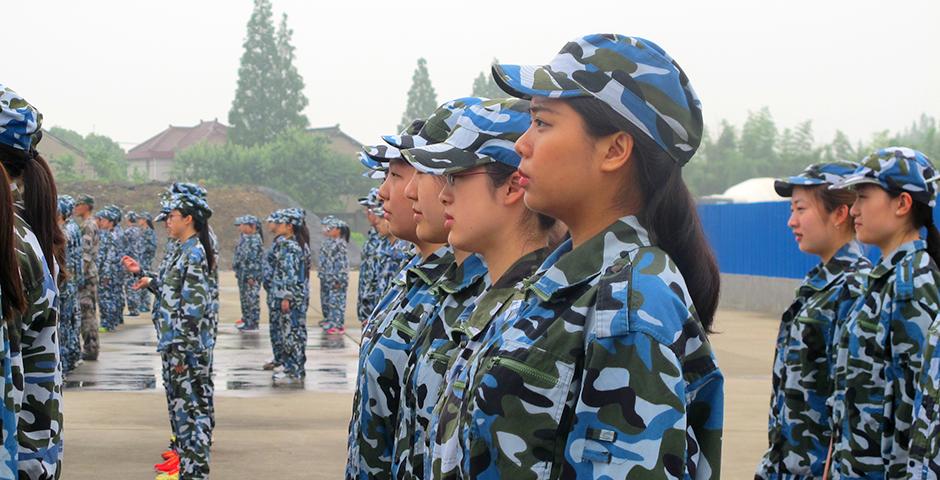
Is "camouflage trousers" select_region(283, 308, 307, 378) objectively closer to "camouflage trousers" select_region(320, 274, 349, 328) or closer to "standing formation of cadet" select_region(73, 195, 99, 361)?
"standing formation of cadet" select_region(73, 195, 99, 361)

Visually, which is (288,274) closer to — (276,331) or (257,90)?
(276,331)

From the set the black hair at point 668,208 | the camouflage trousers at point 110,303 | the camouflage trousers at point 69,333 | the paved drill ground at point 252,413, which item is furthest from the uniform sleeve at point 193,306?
the camouflage trousers at point 110,303

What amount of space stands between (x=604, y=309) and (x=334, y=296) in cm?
1770

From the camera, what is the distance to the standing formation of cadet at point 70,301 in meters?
13.4

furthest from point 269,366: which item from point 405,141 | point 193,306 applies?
point 405,141

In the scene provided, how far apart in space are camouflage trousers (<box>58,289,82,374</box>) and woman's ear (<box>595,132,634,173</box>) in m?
11.8

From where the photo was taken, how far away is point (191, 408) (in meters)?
7.76

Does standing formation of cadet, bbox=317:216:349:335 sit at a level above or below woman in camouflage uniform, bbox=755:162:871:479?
below

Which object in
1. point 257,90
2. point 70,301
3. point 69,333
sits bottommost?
point 69,333

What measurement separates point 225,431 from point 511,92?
8.34 metres

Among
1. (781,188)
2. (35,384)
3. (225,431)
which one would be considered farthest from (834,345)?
(225,431)

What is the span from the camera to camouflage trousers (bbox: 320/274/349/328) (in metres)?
19.5

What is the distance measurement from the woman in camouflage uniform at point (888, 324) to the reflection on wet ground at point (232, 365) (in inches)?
330

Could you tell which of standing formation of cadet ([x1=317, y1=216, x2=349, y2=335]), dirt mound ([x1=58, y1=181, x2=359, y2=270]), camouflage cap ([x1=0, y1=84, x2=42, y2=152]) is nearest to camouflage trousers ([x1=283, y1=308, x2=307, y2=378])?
standing formation of cadet ([x1=317, y1=216, x2=349, y2=335])
